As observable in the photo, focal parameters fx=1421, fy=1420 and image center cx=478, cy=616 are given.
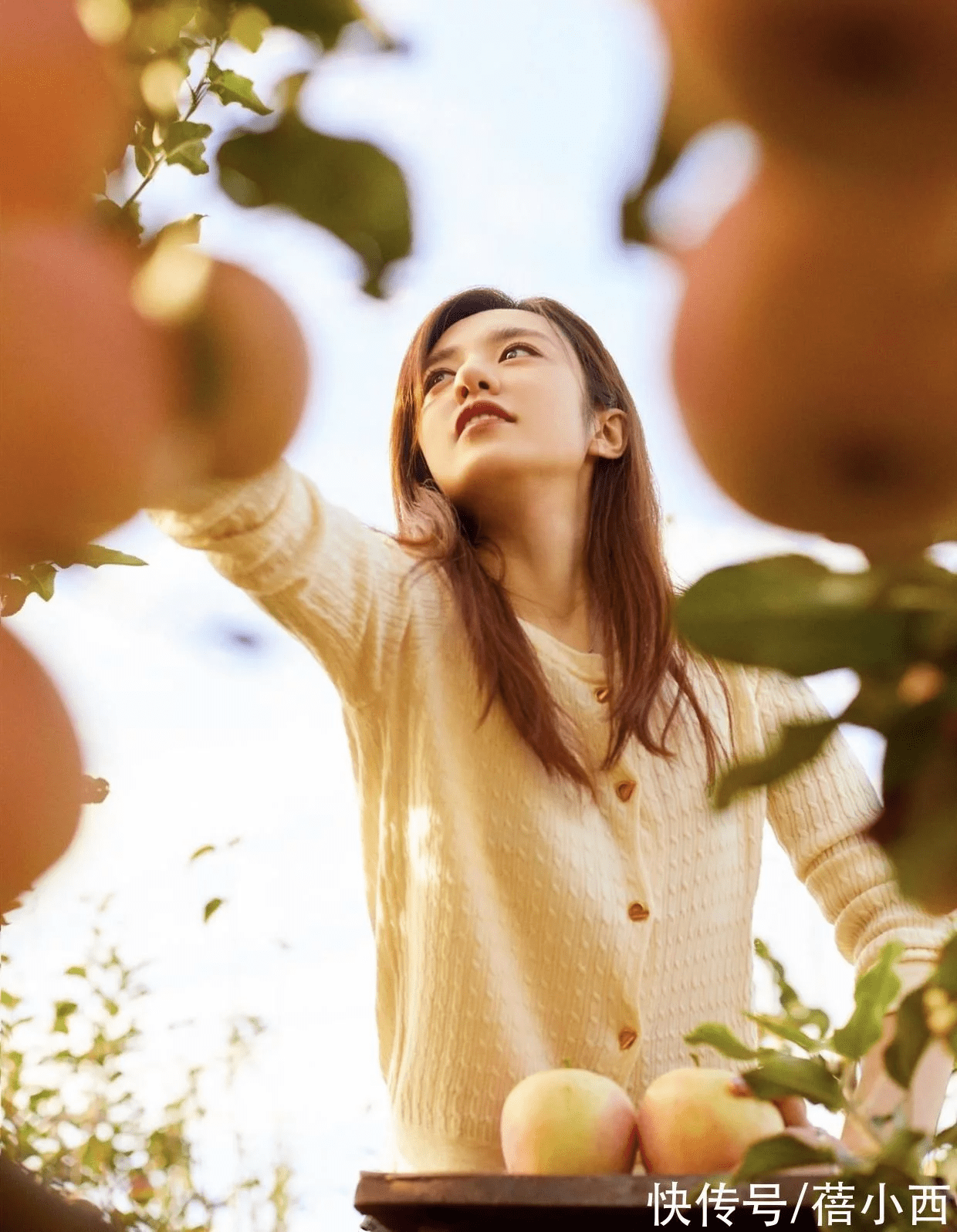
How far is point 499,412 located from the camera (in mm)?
1352

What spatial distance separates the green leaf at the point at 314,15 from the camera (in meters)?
0.23

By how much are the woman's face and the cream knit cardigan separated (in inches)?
4.6

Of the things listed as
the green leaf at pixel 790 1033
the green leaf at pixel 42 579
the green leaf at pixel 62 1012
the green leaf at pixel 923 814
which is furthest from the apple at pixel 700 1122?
the green leaf at pixel 62 1012

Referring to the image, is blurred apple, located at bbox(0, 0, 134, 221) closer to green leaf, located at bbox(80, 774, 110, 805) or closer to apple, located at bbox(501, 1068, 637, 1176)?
green leaf, located at bbox(80, 774, 110, 805)

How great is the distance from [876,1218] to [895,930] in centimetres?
76

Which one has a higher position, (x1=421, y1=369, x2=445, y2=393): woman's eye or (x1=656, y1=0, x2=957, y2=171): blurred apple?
(x1=421, y1=369, x2=445, y2=393): woman's eye

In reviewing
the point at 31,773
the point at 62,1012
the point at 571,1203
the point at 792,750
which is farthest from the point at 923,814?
the point at 62,1012

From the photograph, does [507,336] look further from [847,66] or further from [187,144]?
[847,66]

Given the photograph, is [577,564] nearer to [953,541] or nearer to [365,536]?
[365,536]

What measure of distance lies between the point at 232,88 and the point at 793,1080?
412 millimetres

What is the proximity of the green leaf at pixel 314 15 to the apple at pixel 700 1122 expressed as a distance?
74 centimetres

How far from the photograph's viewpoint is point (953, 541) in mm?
199

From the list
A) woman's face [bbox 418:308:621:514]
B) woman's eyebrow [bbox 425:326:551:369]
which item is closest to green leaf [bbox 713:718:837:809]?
woman's face [bbox 418:308:621:514]

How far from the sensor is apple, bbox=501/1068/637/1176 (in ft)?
2.98
